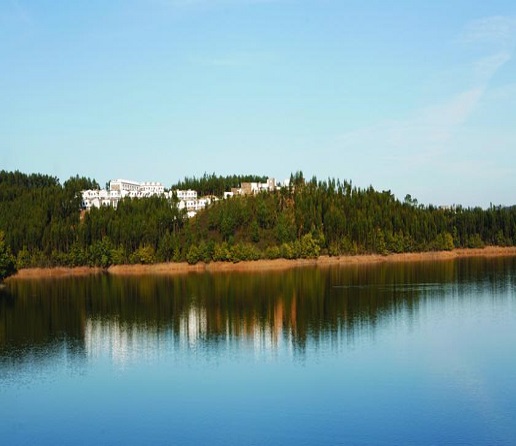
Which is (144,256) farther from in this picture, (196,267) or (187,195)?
(187,195)

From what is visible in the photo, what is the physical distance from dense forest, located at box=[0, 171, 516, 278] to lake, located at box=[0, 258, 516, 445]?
38263 mm

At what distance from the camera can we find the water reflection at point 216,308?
1734 inches

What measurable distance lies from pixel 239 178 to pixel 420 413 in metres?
140

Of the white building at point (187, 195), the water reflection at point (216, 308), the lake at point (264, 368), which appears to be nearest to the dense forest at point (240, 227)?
the water reflection at point (216, 308)

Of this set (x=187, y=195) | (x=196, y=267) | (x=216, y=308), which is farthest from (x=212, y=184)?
(x=216, y=308)

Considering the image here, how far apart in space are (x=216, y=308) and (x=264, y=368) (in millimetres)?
21922

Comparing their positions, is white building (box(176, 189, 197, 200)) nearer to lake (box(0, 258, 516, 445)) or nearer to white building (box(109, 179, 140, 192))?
white building (box(109, 179, 140, 192))

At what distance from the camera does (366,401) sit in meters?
30.2

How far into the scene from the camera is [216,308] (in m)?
58.1

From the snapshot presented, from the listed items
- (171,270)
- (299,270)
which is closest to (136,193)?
(171,270)

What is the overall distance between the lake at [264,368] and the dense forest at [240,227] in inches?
1506

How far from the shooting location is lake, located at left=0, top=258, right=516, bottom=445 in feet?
88.5

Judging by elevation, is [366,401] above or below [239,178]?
below

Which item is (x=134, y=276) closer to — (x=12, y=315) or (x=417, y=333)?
(x=12, y=315)
